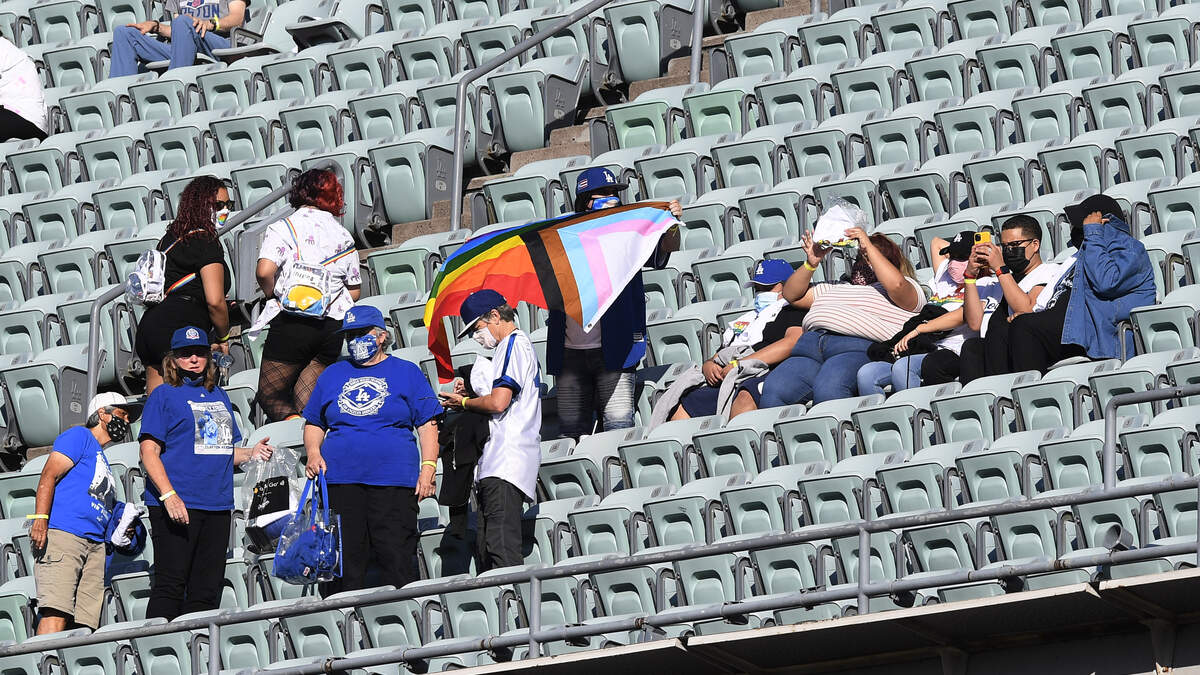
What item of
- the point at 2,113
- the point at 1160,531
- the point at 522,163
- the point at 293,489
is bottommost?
the point at 1160,531

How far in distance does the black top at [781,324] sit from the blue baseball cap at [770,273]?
261 millimetres

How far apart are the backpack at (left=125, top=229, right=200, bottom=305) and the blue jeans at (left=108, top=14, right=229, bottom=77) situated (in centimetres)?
507

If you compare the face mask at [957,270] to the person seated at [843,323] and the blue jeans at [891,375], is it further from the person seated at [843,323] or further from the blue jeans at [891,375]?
the blue jeans at [891,375]

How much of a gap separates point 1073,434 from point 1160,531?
593 mm

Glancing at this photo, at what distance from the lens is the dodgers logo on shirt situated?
385 inches

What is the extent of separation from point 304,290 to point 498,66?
3.39 m

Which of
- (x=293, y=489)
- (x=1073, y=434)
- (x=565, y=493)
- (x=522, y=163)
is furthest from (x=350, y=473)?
(x=522, y=163)

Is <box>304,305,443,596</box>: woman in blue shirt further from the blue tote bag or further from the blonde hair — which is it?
the blonde hair

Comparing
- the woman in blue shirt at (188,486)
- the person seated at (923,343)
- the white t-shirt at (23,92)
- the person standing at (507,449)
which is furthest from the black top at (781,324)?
the white t-shirt at (23,92)

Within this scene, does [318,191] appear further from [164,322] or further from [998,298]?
[998,298]

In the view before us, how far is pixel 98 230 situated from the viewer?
13.9m

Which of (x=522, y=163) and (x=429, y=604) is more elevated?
(x=522, y=163)

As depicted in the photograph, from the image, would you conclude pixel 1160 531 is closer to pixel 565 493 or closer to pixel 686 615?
pixel 686 615

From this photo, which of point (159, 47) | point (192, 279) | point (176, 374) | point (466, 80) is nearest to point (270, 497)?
point (176, 374)
